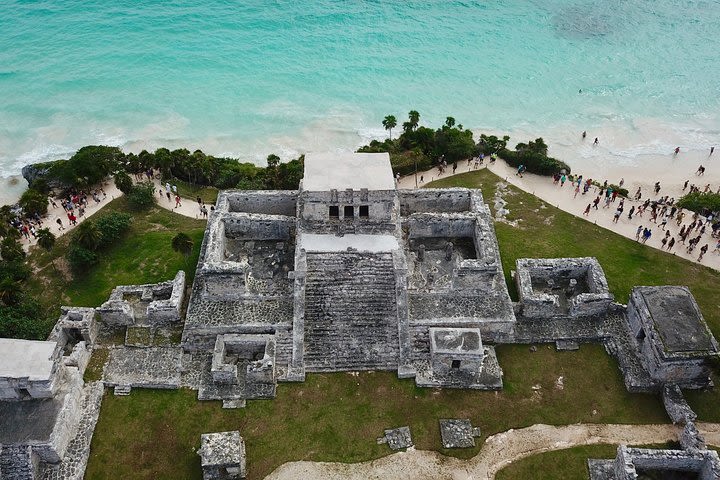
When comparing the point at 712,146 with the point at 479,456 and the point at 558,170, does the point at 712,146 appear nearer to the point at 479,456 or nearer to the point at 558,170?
the point at 558,170

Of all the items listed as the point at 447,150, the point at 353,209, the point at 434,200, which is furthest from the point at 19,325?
the point at 447,150

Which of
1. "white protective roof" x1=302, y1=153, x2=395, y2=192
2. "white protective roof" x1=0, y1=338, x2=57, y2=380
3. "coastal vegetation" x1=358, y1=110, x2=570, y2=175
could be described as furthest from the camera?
"coastal vegetation" x1=358, y1=110, x2=570, y2=175

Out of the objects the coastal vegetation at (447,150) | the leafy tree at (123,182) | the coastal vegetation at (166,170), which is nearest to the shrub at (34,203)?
the coastal vegetation at (166,170)

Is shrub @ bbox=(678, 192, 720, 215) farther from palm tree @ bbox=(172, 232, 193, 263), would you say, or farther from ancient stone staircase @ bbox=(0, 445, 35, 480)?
ancient stone staircase @ bbox=(0, 445, 35, 480)

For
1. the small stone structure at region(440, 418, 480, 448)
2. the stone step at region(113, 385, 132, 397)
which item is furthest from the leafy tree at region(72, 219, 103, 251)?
the small stone structure at region(440, 418, 480, 448)

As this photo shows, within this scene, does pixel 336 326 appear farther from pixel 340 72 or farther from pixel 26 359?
pixel 340 72
